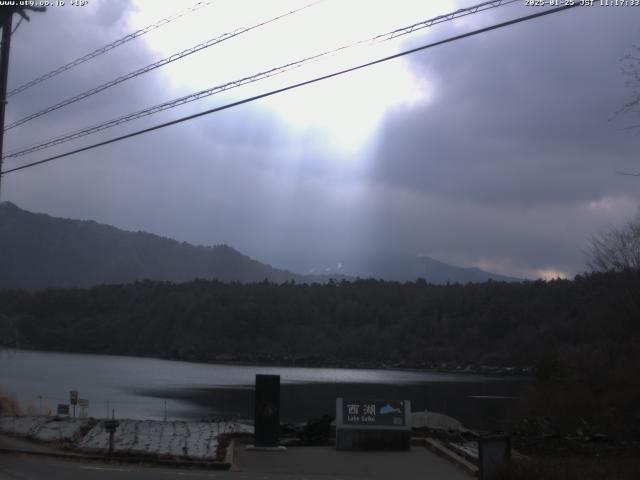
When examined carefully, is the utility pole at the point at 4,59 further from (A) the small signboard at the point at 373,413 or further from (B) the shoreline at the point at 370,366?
(B) the shoreline at the point at 370,366

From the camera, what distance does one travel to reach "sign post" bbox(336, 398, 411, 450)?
20031mm

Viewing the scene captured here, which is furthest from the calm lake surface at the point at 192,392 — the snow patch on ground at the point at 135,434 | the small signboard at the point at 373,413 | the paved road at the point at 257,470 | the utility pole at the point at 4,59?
the small signboard at the point at 373,413

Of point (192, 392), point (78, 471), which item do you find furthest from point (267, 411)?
point (192, 392)

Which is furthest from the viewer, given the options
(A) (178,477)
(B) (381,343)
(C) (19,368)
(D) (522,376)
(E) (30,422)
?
(B) (381,343)

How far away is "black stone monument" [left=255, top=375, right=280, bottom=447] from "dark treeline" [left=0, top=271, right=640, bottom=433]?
334 ft

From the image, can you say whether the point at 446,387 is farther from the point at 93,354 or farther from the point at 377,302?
the point at 93,354

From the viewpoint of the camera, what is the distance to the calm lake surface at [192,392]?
58062 millimetres

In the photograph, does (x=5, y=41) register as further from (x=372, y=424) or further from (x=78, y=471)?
(x=372, y=424)

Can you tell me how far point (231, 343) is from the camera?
171 metres

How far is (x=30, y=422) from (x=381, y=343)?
14503 cm

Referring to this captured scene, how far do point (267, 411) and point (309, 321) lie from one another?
15985cm

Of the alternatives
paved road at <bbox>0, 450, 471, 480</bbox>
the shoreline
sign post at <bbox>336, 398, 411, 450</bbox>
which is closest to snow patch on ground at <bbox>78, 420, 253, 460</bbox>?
paved road at <bbox>0, 450, 471, 480</bbox>

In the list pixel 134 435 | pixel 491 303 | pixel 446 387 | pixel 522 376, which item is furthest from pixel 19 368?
pixel 134 435

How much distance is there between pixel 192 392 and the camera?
266 feet
